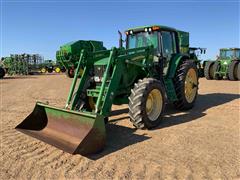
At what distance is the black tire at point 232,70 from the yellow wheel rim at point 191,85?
10671 millimetres

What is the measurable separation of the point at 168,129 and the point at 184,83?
6.51 feet

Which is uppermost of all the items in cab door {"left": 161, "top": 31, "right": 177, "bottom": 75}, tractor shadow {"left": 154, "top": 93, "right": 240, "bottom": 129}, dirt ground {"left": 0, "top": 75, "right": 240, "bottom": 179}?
cab door {"left": 161, "top": 31, "right": 177, "bottom": 75}

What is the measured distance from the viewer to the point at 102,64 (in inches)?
244

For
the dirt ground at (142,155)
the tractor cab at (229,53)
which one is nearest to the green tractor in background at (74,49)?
the tractor cab at (229,53)

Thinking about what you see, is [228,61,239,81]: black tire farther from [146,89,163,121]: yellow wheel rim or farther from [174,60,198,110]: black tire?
[146,89,163,121]: yellow wheel rim

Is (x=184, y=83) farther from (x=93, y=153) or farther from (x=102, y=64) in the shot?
(x=93, y=153)

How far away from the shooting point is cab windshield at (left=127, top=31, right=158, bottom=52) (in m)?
7.37

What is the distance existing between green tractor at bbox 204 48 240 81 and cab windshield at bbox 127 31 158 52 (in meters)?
11.9

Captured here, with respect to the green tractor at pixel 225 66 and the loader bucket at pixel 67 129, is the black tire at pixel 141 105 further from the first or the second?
the green tractor at pixel 225 66

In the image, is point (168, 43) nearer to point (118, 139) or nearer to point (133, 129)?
point (133, 129)

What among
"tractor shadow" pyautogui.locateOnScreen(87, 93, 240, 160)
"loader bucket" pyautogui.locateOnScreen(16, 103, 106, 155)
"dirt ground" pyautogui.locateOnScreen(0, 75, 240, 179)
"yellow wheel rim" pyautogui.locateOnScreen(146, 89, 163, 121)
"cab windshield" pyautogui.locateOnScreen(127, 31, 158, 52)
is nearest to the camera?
"dirt ground" pyautogui.locateOnScreen(0, 75, 240, 179)

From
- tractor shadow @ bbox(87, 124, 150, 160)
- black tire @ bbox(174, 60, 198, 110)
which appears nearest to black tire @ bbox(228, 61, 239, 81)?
black tire @ bbox(174, 60, 198, 110)

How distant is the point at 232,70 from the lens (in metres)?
17.8

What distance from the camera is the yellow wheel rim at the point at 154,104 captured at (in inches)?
242
